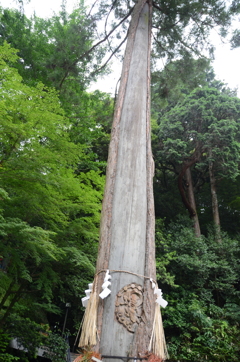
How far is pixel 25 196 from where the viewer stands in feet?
13.6

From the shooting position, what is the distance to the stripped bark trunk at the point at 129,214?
1.65m

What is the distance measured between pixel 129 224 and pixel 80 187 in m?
3.26

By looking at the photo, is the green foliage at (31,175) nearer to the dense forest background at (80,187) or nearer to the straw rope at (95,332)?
the dense forest background at (80,187)

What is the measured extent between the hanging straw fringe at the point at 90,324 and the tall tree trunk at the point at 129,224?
0.03m

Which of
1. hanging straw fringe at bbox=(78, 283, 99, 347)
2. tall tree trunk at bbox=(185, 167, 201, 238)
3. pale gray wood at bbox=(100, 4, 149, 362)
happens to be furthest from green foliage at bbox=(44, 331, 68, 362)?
tall tree trunk at bbox=(185, 167, 201, 238)

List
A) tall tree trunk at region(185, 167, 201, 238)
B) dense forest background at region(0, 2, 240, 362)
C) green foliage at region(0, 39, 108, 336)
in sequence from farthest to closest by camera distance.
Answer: tall tree trunk at region(185, 167, 201, 238) → dense forest background at region(0, 2, 240, 362) → green foliage at region(0, 39, 108, 336)

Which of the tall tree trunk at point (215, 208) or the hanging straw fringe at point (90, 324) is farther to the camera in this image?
the tall tree trunk at point (215, 208)

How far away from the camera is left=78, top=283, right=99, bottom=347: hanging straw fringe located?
1.62 meters

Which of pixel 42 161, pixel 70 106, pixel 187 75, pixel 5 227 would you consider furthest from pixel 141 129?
pixel 70 106

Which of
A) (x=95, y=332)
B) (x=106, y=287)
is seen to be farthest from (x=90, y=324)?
(x=106, y=287)

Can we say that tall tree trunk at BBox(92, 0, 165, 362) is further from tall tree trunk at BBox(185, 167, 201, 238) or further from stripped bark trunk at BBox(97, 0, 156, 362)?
tall tree trunk at BBox(185, 167, 201, 238)

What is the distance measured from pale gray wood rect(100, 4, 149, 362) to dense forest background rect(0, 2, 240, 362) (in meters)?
1.74

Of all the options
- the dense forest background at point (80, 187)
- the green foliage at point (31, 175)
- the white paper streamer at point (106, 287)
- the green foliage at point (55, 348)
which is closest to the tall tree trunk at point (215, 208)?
the dense forest background at point (80, 187)

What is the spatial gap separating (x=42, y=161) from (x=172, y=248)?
8542 mm
